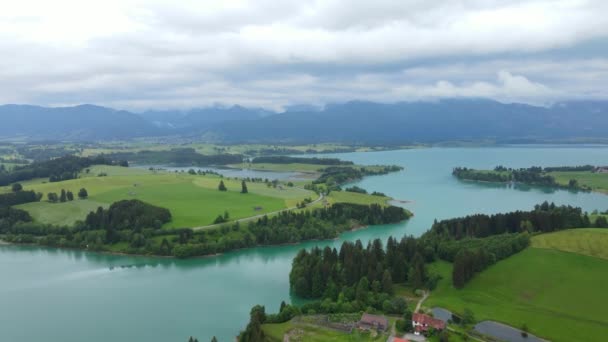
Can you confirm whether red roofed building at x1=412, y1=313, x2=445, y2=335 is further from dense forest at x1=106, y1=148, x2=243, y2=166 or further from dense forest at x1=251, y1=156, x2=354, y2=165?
dense forest at x1=106, y1=148, x2=243, y2=166

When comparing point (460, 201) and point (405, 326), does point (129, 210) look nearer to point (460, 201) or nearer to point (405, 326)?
point (405, 326)

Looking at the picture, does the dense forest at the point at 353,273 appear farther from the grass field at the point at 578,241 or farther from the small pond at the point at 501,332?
the grass field at the point at 578,241

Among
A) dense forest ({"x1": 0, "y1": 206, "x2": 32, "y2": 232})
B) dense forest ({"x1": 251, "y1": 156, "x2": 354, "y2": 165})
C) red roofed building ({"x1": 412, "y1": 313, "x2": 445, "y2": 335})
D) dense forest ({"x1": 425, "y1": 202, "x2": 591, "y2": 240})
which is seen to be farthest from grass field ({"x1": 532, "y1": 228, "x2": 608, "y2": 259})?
dense forest ({"x1": 251, "y1": 156, "x2": 354, "y2": 165})

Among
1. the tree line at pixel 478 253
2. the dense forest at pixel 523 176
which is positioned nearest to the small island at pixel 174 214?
the tree line at pixel 478 253

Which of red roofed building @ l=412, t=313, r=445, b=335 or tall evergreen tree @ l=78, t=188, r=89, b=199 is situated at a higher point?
tall evergreen tree @ l=78, t=188, r=89, b=199

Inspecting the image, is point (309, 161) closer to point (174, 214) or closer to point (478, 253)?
point (174, 214)

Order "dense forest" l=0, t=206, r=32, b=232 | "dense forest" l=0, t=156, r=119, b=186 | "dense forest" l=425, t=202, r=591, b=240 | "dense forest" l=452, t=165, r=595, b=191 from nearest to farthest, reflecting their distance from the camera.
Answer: "dense forest" l=425, t=202, r=591, b=240, "dense forest" l=0, t=206, r=32, b=232, "dense forest" l=0, t=156, r=119, b=186, "dense forest" l=452, t=165, r=595, b=191
